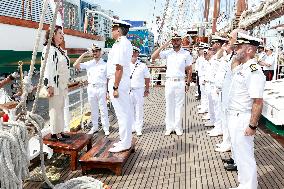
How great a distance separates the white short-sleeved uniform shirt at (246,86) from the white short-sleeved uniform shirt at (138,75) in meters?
3.41

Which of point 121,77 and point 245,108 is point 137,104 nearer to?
point 121,77

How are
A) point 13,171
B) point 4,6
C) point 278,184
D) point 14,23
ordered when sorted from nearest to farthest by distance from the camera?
point 13,171 → point 278,184 → point 14,23 → point 4,6

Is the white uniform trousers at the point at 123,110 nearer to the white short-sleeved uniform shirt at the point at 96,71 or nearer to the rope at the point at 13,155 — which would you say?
the white short-sleeved uniform shirt at the point at 96,71

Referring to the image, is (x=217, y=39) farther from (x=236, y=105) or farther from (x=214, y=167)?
(x=236, y=105)

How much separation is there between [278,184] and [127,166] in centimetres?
204

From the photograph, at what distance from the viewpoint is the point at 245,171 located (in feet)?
12.5

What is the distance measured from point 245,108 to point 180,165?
1.70 m

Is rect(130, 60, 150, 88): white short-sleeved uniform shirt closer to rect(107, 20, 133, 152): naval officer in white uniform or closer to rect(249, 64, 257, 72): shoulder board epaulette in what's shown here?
rect(107, 20, 133, 152): naval officer in white uniform

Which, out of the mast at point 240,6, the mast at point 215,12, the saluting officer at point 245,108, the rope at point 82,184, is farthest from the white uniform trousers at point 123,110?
the mast at point 215,12

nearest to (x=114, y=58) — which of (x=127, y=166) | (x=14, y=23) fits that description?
(x=127, y=166)

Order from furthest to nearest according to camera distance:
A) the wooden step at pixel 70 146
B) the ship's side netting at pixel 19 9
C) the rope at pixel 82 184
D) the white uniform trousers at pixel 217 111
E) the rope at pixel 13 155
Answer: the ship's side netting at pixel 19 9 < the white uniform trousers at pixel 217 111 < the wooden step at pixel 70 146 < the rope at pixel 82 184 < the rope at pixel 13 155

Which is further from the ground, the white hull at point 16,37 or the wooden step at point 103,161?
the white hull at point 16,37

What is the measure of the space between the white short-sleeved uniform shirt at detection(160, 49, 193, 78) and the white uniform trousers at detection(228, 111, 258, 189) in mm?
2834

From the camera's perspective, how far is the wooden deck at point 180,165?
436cm
